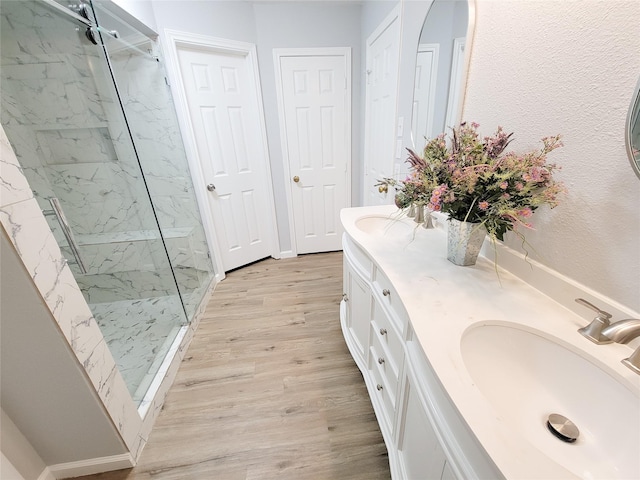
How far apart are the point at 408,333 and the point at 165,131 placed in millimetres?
2282

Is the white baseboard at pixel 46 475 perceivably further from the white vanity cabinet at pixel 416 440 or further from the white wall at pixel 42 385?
the white vanity cabinet at pixel 416 440

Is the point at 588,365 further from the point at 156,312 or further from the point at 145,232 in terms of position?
the point at 145,232

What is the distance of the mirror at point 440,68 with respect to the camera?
1.09 m

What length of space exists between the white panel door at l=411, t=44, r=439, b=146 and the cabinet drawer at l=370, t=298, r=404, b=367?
982 millimetres

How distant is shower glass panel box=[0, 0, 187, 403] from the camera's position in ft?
5.18

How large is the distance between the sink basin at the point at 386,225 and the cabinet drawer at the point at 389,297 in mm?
315

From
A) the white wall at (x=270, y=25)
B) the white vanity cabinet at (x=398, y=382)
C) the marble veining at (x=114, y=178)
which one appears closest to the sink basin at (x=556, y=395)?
the white vanity cabinet at (x=398, y=382)

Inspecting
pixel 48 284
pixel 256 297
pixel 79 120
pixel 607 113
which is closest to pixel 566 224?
pixel 607 113

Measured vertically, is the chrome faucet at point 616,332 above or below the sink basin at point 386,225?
above

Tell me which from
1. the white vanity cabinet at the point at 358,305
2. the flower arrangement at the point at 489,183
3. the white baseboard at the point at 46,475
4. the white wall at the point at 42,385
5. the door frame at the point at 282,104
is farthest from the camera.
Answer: the door frame at the point at 282,104

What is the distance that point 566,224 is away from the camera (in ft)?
2.48

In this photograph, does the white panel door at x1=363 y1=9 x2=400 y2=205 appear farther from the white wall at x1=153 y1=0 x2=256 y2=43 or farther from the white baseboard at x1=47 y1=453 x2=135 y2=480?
the white baseboard at x1=47 y1=453 x2=135 y2=480

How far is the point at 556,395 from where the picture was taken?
0.63 metres

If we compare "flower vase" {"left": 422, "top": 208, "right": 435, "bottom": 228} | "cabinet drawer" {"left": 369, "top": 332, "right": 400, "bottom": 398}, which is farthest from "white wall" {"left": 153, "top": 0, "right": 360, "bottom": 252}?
"cabinet drawer" {"left": 369, "top": 332, "right": 400, "bottom": 398}
